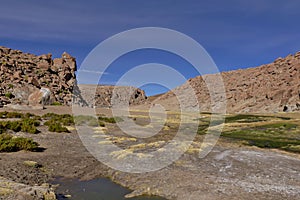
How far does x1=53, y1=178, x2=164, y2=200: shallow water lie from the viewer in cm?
1407

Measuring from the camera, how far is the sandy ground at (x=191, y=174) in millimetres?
14633

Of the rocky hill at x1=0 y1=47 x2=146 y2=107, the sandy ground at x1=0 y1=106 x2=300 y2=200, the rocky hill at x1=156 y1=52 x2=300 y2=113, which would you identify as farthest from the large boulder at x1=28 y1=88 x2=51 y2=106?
the rocky hill at x1=156 y1=52 x2=300 y2=113

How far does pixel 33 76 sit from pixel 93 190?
243ft

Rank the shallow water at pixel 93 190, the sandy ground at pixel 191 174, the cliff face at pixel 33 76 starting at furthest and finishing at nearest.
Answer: the cliff face at pixel 33 76, the sandy ground at pixel 191 174, the shallow water at pixel 93 190

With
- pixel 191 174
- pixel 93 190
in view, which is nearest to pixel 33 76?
pixel 93 190

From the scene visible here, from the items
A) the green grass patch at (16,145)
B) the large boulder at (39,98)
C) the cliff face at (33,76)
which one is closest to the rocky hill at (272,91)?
the cliff face at (33,76)

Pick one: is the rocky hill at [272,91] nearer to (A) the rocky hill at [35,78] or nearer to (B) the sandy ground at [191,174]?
(A) the rocky hill at [35,78]

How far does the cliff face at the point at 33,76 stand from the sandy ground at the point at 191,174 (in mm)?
49319

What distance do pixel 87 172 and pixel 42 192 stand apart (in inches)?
269

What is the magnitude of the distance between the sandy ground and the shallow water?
62 cm

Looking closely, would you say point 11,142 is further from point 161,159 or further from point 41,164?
point 161,159

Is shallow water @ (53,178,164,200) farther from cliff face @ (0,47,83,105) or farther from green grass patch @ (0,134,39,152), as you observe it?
cliff face @ (0,47,83,105)

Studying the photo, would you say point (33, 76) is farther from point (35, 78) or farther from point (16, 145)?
point (16, 145)

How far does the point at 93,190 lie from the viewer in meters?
15.1
